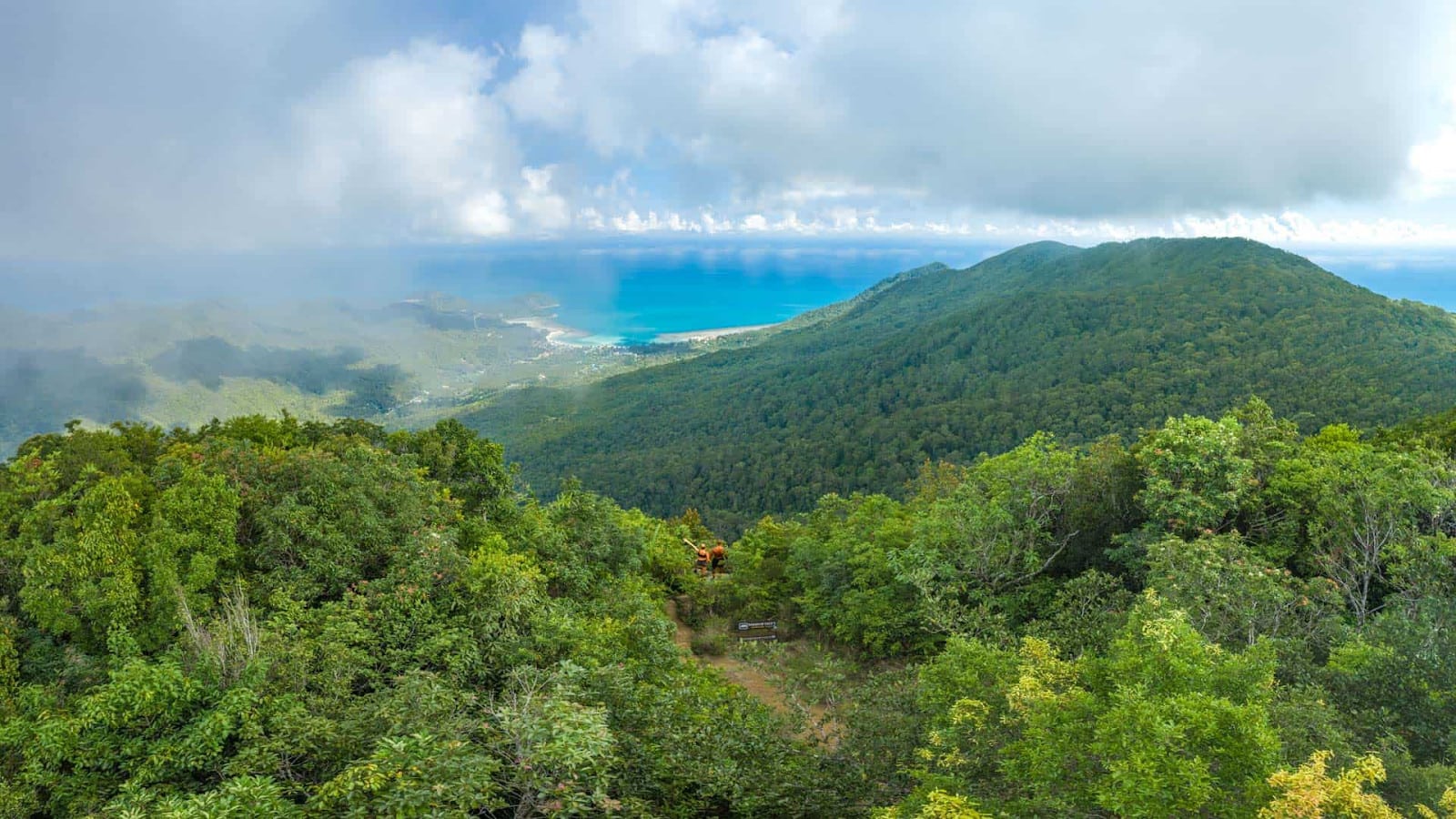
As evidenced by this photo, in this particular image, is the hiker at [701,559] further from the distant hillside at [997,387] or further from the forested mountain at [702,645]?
the distant hillside at [997,387]

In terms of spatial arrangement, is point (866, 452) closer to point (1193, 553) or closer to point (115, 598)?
point (1193, 553)

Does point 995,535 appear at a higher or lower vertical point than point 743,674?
higher

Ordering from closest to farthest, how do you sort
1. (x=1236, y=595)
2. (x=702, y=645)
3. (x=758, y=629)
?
(x=1236, y=595)
(x=702, y=645)
(x=758, y=629)

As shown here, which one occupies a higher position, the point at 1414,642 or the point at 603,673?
the point at 1414,642

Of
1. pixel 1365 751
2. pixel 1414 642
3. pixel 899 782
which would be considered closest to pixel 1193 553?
pixel 1414 642

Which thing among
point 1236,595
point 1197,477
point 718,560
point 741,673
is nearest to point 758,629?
point 741,673

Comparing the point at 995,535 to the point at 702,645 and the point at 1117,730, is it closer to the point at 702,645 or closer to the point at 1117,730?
the point at 702,645

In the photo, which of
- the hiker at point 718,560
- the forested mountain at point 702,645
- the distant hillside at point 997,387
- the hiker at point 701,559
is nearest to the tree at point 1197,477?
the forested mountain at point 702,645
